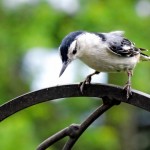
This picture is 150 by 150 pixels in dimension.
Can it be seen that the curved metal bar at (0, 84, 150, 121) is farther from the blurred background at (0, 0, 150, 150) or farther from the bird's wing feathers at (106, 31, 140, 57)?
the blurred background at (0, 0, 150, 150)

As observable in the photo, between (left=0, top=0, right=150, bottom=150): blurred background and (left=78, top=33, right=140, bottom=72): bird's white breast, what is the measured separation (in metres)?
1.77

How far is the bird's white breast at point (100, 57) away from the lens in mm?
3123

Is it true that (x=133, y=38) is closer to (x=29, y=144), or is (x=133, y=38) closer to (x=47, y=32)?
(x=47, y=32)

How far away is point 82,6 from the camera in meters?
5.64

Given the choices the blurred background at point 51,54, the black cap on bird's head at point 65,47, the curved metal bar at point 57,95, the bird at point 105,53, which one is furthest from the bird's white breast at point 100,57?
the blurred background at point 51,54

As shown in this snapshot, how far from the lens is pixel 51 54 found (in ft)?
18.2

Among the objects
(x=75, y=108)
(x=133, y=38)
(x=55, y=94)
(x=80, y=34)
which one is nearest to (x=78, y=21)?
(x=133, y=38)

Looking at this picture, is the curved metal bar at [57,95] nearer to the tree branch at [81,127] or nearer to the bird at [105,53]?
the tree branch at [81,127]

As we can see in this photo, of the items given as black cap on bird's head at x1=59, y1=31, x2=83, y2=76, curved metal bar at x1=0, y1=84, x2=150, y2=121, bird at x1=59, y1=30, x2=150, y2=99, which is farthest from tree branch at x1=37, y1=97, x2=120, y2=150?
bird at x1=59, y1=30, x2=150, y2=99

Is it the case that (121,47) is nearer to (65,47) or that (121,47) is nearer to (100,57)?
(100,57)

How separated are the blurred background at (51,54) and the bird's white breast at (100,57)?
1772 millimetres

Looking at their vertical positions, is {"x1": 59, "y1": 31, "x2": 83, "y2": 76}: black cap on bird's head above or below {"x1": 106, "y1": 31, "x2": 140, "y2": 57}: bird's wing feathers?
above

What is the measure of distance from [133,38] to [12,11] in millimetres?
1319

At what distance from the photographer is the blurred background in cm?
538
